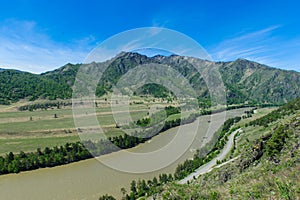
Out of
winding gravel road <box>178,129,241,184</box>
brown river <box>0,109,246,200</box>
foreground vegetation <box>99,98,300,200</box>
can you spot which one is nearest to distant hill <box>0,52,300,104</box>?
winding gravel road <box>178,129,241,184</box>

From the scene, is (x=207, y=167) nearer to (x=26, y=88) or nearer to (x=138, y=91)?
(x=138, y=91)

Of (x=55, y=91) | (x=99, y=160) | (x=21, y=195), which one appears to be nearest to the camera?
(x=21, y=195)

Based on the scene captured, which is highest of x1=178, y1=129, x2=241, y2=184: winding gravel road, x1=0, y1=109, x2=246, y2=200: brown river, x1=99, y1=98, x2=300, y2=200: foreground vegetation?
x1=99, y1=98, x2=300, y2=200: foreground vegetation

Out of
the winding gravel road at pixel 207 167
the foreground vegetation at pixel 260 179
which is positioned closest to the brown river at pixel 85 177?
the winding gravel road at pixel 207 167

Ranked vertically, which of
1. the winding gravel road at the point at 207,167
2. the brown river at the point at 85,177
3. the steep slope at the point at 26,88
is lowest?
the brown river at the point at 85,177

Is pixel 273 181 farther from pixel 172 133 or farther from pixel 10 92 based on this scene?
pixel 10 92

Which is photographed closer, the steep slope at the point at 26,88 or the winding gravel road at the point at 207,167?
the winding gravel road at the point at 207,167

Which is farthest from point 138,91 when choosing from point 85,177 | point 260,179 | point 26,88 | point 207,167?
point 260,179

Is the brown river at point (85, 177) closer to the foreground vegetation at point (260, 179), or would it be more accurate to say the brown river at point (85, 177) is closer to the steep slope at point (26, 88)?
the foreground vegetation at point (260, 179)

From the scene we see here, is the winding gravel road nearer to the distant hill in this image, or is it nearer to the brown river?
the brown river

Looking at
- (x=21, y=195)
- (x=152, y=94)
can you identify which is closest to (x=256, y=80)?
(x=152, y=94)

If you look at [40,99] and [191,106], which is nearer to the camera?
[191,106]
